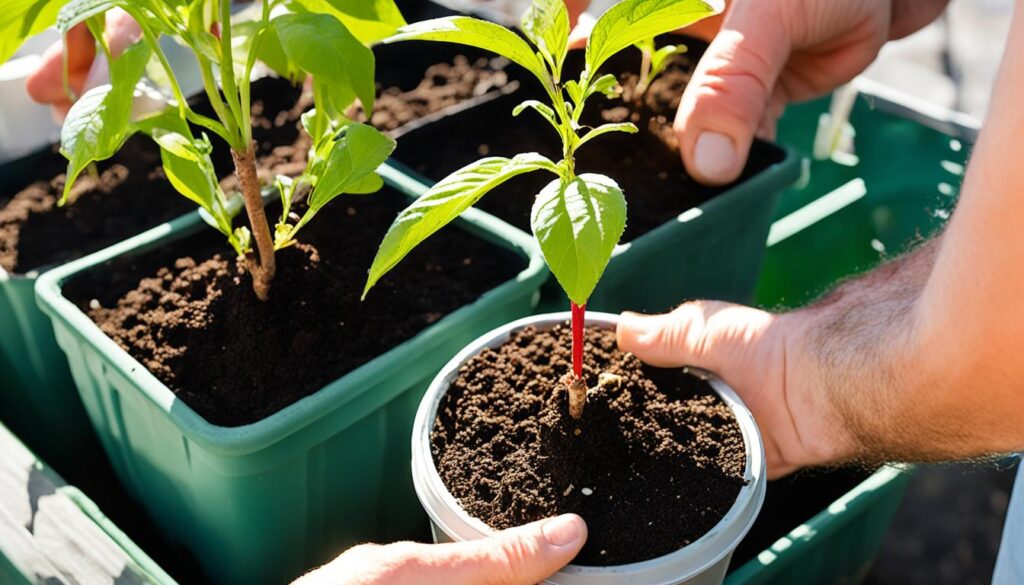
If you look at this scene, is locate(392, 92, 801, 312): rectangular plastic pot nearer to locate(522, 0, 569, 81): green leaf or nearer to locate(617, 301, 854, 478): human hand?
locate(617, 301, 854, 478): human hand

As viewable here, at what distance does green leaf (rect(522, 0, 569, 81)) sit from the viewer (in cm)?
77

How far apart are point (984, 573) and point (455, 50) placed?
1.11 m

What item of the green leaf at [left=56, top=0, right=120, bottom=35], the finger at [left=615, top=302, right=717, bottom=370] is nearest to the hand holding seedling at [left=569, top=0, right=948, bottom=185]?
the finger at [left=615, top=302, right=717, bottom=370]

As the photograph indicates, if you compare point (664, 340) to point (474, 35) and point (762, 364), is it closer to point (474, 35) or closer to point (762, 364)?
point (762, 364)

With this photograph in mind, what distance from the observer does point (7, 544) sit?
3.01 feet

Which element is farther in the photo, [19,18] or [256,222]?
[256,222]

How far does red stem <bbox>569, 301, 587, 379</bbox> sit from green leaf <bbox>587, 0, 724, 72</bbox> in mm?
188

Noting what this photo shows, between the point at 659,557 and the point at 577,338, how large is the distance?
0.18m

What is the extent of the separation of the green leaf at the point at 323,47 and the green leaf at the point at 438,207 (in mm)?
177

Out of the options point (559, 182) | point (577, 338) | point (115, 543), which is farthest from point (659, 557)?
point (115, 543)

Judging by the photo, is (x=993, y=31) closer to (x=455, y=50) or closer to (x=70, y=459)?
(x=455, y=50)

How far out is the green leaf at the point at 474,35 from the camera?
70 centimetres

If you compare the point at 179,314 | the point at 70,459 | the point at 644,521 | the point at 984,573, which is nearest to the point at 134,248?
the point at 179,314

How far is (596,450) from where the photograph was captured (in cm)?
84
